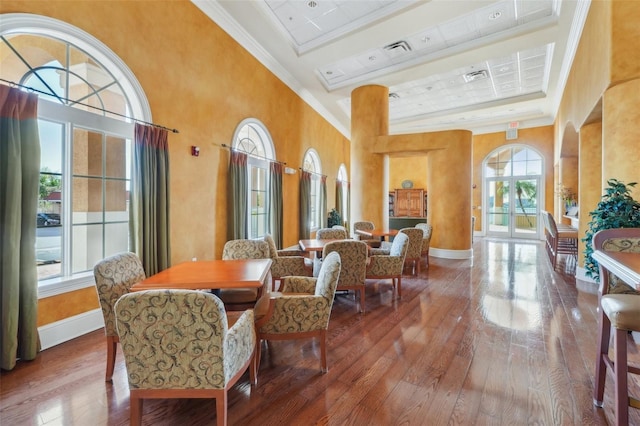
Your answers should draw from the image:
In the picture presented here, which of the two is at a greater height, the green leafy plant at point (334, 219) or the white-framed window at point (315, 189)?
the white-framed window at point (315, 189)

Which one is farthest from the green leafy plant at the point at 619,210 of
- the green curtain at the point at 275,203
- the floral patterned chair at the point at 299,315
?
the green curtain at the point at 275,203

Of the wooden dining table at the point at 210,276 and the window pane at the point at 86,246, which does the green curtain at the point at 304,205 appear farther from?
the window pane at the point at 86,246

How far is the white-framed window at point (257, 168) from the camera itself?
535cm

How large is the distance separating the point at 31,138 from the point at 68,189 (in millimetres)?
619

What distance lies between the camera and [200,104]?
13.4 ft

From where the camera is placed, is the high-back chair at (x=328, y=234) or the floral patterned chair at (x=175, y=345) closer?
the floral patterned chair at (x=175, y=345)

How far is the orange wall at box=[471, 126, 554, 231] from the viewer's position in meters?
9.63

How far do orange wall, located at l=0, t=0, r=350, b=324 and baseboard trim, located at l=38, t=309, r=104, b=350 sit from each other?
0.23 feet

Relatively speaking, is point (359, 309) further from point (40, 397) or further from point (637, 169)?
point (637, 169)

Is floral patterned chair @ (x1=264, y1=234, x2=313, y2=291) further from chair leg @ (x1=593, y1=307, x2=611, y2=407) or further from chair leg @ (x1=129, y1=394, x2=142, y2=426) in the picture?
chair leg @ (x1=593, y1=307, x2=611, y2=407)

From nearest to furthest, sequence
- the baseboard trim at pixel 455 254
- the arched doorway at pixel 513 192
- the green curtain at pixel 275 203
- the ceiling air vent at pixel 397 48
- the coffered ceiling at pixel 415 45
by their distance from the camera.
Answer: the coffered ceiling at pixel 415 45, the ceiling air vent at pixel 397 48, the green curtain at pixel 275 203, the baseboard trim at pixel 455 254, the arched doorway at pixel 513 192

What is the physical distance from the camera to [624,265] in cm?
149

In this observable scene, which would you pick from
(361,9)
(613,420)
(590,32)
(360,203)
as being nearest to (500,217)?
(360,203)

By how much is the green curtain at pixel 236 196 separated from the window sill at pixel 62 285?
198 cm
